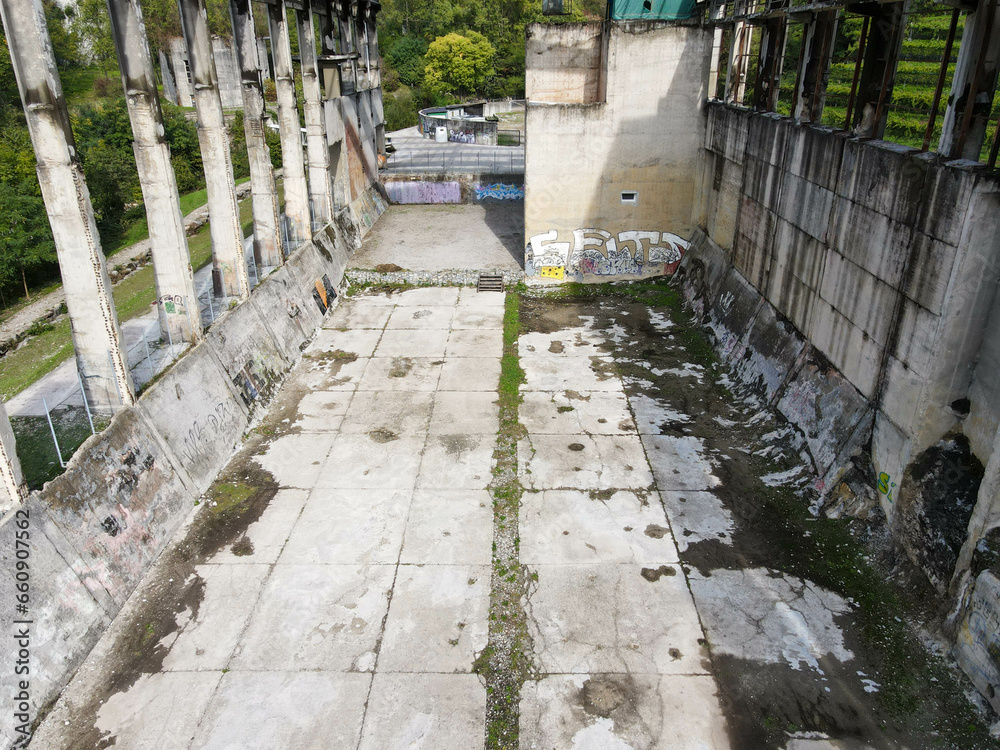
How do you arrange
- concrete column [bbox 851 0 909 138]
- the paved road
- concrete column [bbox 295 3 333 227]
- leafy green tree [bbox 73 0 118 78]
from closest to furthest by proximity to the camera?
1. concrete column [bbox 851 0 909 138]
2. concrete column [bbox 295 3 333 227]
3. the paved road
4. leafy green tree [bbox 73 0 118 78]

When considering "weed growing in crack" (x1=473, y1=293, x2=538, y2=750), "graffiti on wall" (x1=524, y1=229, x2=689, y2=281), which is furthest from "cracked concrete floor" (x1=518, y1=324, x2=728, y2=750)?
"graffiti on wall" (x1=524, y1=229, x2=689, y2=281)

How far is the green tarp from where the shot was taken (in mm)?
23984

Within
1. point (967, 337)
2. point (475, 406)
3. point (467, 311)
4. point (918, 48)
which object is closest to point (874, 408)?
point (967, 337)

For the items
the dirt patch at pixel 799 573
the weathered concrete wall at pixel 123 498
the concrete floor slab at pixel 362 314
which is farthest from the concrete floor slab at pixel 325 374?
the dirt patch at pixel 799 573

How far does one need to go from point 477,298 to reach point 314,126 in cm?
840

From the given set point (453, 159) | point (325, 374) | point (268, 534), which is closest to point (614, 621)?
point (268, 534)

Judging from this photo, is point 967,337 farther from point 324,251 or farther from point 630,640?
point 324,251

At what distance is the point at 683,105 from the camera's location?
23.1 meters

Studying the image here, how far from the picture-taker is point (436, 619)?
10750 mm

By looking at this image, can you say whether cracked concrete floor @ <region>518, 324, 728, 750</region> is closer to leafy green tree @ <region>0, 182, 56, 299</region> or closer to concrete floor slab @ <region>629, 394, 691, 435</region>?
concrete floor slab @ <region>629, 394, 691, 435</region>

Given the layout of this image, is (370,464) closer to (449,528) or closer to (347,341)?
(449,528)

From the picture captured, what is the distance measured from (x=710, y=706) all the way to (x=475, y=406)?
9308 mm

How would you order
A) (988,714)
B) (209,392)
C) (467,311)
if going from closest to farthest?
(988,714)
(209,392)
(467,311)

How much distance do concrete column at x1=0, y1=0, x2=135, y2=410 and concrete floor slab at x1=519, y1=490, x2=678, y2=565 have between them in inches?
311
